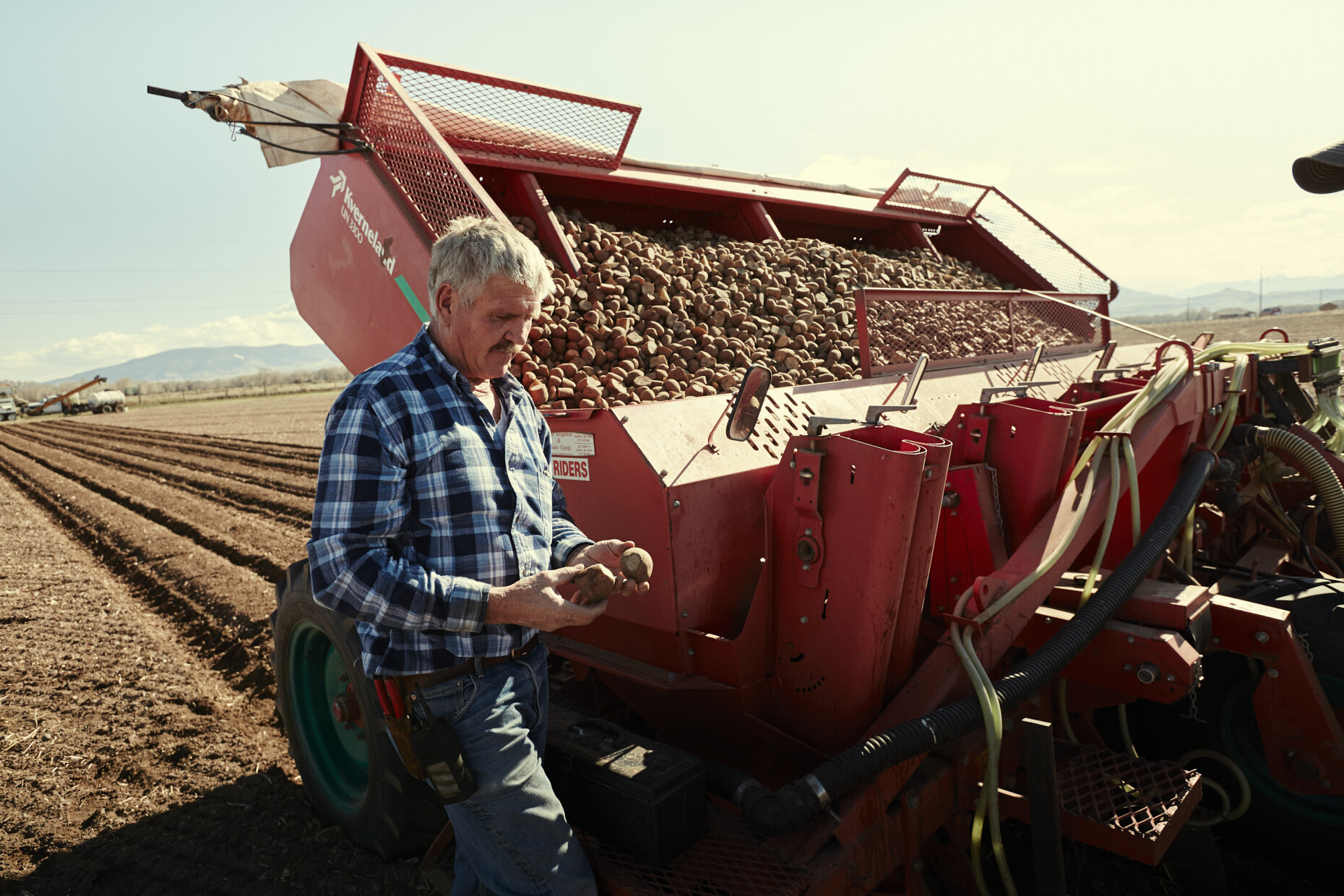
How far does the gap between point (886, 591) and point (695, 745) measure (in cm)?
78

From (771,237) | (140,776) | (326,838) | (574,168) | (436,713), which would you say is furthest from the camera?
(771,237)

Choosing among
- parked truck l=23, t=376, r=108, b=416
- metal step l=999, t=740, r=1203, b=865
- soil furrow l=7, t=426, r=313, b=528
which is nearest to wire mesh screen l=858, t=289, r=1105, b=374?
metal step l=999, t=740, r=1203, b=865

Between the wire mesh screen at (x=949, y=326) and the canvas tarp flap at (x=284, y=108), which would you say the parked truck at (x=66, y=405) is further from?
the wire mesh screen at (x=949, y=326)

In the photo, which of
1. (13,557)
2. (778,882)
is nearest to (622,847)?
(778,882)

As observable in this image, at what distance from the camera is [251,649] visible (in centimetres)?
465

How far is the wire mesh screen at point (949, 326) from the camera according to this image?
3.12 m

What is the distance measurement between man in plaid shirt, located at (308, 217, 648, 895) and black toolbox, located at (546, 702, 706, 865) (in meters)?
0.14

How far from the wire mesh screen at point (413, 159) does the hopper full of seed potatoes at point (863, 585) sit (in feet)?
0.05

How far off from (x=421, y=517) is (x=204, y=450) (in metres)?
16.1

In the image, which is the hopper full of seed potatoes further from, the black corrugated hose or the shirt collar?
the shirt collar

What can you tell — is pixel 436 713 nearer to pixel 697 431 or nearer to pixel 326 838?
pixel 697 431

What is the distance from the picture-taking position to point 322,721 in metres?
2.89

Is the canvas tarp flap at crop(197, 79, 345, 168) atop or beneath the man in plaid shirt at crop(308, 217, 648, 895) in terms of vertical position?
atop

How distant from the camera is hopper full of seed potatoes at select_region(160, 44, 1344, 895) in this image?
1877mm
